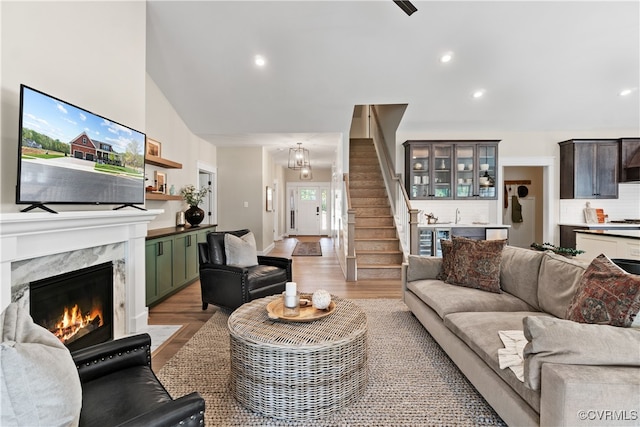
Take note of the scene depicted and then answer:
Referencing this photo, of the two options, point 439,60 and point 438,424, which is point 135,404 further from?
point 439,60

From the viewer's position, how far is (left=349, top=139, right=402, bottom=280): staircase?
5.28 m

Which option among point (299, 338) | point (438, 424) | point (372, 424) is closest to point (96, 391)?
point (299, 338)

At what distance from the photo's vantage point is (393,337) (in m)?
2.95

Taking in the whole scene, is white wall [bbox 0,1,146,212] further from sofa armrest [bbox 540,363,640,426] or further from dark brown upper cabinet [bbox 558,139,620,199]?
dark brown upper cabinet [bbox 558,139,620,199]

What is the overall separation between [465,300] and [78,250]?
3036 millimetres

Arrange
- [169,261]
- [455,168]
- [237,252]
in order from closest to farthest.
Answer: [237,252] < [169,261] < [455,168]

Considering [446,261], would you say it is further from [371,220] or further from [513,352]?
[371,220]

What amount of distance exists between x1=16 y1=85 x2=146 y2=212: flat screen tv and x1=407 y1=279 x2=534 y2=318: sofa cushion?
2.82m

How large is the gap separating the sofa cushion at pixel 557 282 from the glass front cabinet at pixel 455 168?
3602 mm

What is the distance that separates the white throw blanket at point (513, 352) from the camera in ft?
5.24

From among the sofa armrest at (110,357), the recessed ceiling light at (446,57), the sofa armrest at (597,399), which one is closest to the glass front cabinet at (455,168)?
the recessed ceiling light at (446,57)

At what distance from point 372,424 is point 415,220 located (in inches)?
149

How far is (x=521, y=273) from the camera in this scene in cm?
268

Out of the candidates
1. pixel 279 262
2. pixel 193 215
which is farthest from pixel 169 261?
pixel 279 262
